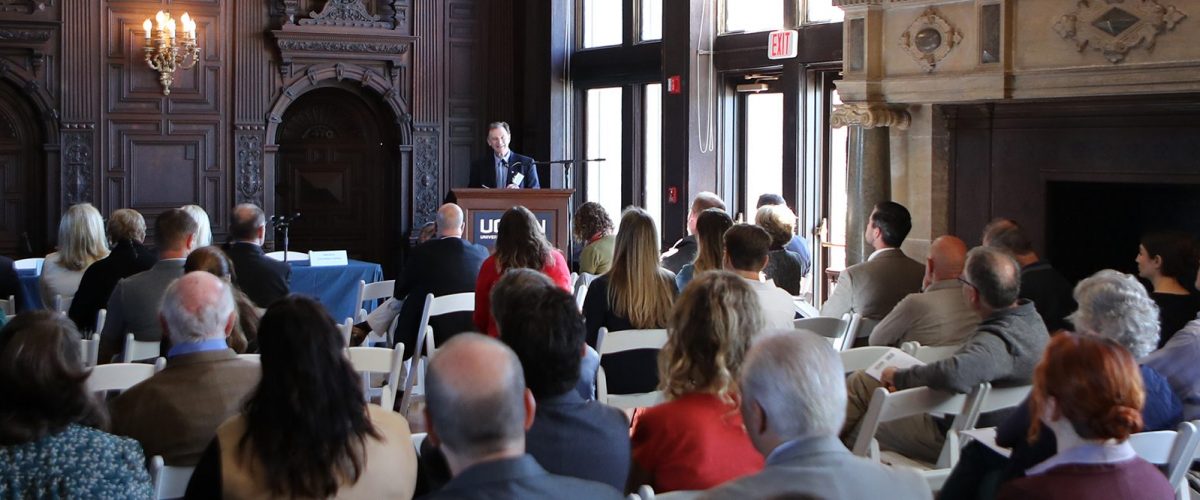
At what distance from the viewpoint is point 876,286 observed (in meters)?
6.18

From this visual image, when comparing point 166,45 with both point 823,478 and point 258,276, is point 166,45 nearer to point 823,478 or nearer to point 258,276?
point 258,276

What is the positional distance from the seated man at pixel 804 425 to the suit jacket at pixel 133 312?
3.61m

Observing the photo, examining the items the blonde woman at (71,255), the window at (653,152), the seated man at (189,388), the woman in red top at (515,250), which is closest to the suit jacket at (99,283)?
the blonde woman at (71,255)

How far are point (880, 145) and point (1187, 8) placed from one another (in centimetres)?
225

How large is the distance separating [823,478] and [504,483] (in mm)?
542

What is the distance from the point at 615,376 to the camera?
5156 millimetres

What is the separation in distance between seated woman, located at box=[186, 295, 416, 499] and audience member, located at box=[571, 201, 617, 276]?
464 cm

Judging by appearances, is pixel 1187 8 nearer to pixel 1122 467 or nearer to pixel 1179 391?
pixel 1179 391

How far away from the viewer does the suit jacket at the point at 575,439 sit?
304 cm

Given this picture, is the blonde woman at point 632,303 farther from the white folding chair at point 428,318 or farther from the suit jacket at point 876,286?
the suit jacket at point 876,286

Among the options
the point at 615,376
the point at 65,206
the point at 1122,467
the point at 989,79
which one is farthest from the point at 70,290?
the point at 1122,467

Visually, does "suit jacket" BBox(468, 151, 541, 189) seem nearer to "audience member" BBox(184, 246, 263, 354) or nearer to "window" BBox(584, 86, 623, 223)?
"window" BBox(584, 86, 623, 223)

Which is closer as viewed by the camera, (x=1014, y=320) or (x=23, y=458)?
(x=23, y=458)

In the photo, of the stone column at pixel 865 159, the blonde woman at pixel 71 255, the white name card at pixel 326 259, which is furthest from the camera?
the white name card at pixel 326 259
